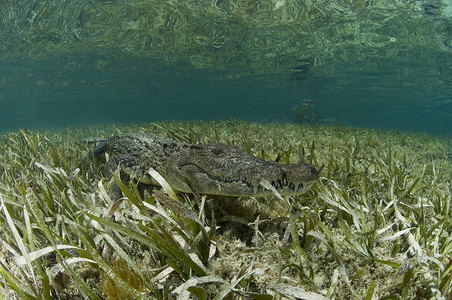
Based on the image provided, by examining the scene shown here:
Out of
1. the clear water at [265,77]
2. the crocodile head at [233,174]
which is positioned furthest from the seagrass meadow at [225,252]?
the clear water at [265,77]

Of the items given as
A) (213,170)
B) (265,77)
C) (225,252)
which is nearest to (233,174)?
(213,170)

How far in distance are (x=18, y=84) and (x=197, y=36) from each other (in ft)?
84.8

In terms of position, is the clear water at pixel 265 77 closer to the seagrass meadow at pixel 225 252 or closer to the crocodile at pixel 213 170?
the crocodile at pixel 213 170

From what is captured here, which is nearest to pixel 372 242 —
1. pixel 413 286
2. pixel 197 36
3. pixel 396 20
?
pixel 413 286

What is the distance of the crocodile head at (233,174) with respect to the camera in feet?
7.12

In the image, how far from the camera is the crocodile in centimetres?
218

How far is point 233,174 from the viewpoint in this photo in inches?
92.1

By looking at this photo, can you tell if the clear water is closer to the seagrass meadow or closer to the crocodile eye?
the crocodile eye

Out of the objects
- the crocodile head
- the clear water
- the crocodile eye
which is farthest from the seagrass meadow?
the clear water

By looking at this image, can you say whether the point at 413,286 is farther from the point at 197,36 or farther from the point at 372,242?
the point at 197,36

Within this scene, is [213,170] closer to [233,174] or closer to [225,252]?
[233,174]

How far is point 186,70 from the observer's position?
29375 mm

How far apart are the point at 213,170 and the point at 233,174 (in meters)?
0.21

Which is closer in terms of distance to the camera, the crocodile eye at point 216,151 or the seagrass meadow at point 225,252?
the seagrass meadow at point 225,252
